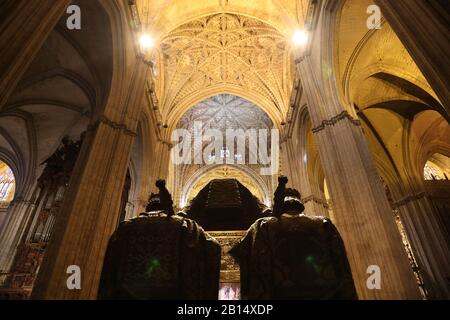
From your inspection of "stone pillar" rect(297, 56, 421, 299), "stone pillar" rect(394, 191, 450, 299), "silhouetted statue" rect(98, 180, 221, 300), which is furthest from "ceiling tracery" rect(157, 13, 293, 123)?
"silhouetted statue" rect(98, 180, 221, 300)

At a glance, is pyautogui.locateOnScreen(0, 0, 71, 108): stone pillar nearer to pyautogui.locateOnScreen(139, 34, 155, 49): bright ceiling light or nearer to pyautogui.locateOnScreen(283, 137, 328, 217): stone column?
pyautogui.locateOnScreen(139, 34, 155, 49): bright ceiling light

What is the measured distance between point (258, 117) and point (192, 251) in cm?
1844

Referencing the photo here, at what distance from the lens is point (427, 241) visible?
10141 millimetres

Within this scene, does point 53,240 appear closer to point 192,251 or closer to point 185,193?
point 192,251

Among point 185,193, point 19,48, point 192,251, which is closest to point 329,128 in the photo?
point 192,251

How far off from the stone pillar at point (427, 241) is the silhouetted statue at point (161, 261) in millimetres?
10291

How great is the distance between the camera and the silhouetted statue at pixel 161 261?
1.75 metres

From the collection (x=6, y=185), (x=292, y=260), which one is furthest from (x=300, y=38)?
(x=6, y=185)

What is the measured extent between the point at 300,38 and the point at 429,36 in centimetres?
624

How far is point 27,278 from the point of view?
8.00m

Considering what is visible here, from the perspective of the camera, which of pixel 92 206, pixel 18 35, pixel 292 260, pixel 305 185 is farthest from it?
pixel 305 185

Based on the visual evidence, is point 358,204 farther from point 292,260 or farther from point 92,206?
point 92,206

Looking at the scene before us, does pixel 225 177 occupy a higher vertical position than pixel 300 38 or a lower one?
lower

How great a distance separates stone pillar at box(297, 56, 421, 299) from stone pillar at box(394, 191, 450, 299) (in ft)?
18.7
